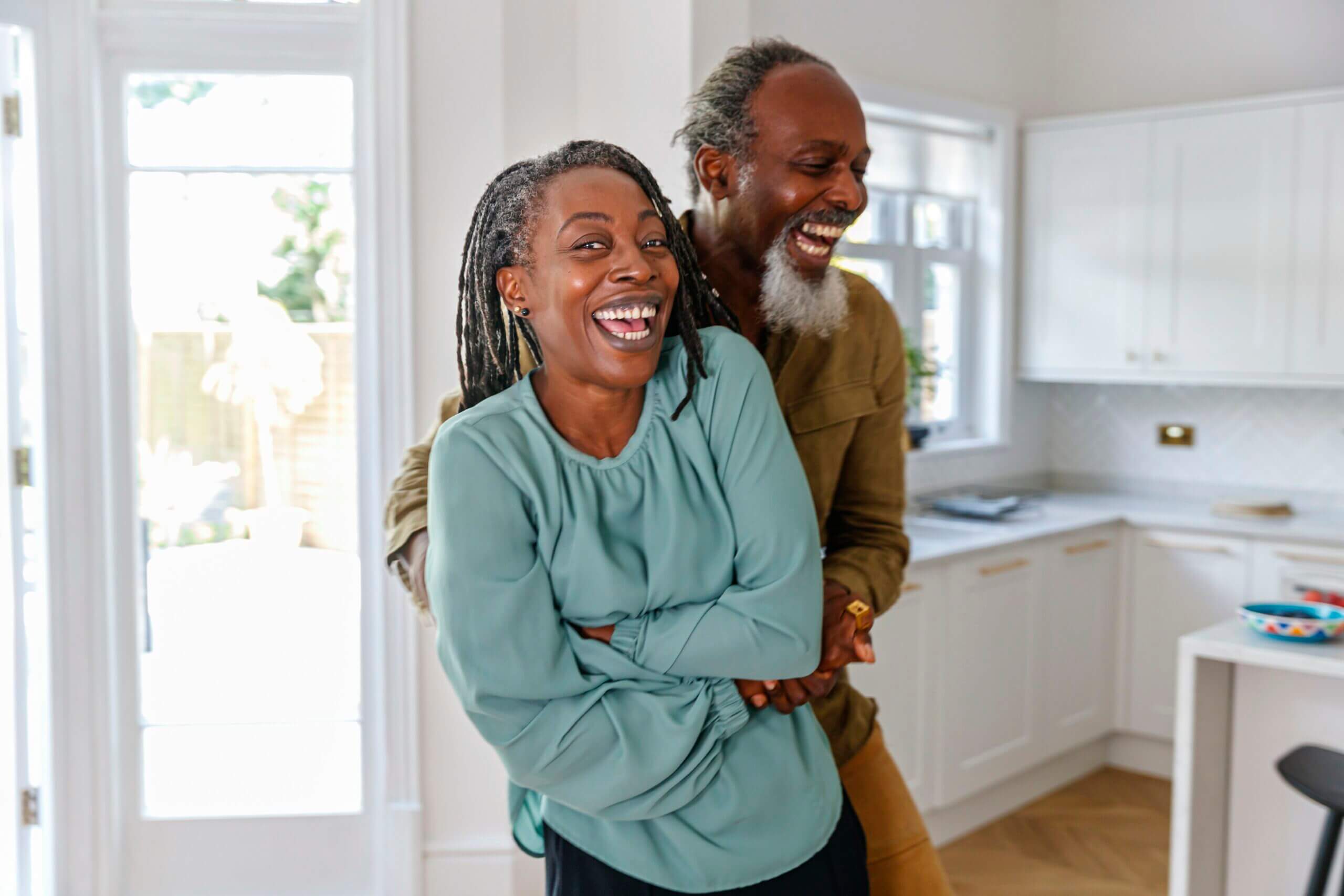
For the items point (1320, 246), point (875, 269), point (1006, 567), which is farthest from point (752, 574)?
point (1320, 246)

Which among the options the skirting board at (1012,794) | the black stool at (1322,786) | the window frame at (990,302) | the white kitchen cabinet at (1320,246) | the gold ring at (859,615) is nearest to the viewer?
the gold ring at (859,615)

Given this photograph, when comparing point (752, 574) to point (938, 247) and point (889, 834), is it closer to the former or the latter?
point (889, 834)

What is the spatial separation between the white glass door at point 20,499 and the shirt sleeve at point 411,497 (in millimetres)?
1782

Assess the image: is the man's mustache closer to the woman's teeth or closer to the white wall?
the woman's teeth

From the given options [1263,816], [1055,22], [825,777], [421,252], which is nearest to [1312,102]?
[1055,22]

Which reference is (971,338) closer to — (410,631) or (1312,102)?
(1312,102)

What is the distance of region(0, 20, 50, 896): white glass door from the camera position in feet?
9.28

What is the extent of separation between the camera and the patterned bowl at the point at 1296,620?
2.44 metres

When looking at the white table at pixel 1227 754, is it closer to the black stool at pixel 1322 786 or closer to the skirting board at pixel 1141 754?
the black stool at pixel 1322 786

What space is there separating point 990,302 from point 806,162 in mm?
3541

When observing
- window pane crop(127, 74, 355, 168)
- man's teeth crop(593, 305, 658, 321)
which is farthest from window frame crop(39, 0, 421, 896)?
man's teeth crop(593, 305, 658, 321)

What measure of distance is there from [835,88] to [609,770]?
76 centimetres

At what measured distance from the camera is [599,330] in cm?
112

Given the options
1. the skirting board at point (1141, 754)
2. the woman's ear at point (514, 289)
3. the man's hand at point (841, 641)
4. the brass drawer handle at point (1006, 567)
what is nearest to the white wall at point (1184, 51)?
the brass drawer handle at point (1006, 567)
